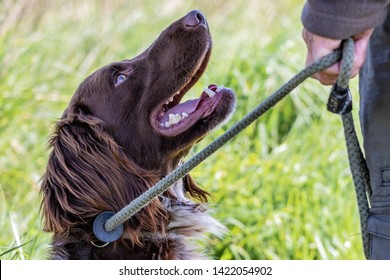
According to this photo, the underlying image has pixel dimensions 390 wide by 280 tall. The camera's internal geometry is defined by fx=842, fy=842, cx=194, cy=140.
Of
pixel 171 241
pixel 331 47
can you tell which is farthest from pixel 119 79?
pixel 331 47

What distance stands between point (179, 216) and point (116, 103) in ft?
1.90

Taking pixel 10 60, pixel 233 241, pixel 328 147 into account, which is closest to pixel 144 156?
pixel 233 241

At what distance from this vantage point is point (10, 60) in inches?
260

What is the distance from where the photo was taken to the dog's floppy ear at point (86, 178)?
3492mm

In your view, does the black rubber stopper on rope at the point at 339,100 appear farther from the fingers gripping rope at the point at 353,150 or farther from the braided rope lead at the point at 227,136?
the braided rope lead at the point at 227,136

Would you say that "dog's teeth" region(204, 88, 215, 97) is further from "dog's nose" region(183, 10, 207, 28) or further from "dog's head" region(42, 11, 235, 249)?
"dog's nose" region(183, 10, 207, 28)

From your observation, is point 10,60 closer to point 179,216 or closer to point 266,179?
point 266,179

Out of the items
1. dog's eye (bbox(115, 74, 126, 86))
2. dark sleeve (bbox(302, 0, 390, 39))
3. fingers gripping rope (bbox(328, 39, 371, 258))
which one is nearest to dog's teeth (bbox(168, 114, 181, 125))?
dog's eye (bbox(115, 74, 126, 86))

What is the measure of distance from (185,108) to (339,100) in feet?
3.30

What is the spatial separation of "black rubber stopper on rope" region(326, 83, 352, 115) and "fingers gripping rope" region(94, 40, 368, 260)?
12 mm

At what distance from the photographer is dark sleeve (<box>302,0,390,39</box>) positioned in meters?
2.50

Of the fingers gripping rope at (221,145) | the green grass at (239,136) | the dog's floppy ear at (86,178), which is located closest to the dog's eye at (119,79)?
the dog's floppy ear at (86,178)
